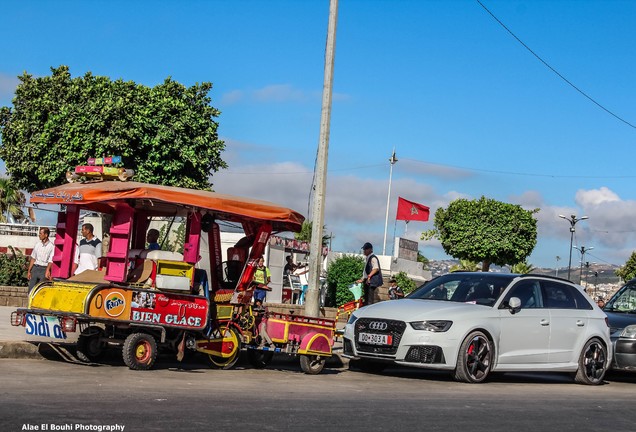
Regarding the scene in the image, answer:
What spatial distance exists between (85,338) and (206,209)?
92.2 inches

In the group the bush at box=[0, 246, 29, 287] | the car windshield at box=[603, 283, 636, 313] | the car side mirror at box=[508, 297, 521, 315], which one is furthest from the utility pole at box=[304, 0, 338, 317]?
the bush at box=[0, 246, 29, 287]

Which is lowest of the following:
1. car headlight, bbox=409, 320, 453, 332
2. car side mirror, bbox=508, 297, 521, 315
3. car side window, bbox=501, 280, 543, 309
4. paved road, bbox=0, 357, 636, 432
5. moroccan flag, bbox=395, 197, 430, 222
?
paved road, bbox=0, 357, 636, 432

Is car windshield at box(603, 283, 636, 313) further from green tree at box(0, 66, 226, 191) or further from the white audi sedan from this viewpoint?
green tree at box(0, 66, 226, 191)

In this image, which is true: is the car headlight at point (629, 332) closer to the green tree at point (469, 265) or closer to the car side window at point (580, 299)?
the car side window at point (580, 299)

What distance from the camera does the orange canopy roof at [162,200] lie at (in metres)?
11.2

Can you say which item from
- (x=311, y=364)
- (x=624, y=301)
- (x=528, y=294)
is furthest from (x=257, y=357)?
(x=624, y=301)

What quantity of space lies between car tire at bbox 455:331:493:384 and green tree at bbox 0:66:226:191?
2973cm

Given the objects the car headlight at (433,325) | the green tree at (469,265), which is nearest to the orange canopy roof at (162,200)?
the car headlight at (433,325)

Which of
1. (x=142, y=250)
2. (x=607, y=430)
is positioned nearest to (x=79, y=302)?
(x=142, y=250)

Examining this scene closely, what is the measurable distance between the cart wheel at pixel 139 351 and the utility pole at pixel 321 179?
Result: 472 cm

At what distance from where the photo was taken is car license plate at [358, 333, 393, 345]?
42.0 feet

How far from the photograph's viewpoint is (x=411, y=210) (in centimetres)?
5706

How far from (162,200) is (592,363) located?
7486 millimetres

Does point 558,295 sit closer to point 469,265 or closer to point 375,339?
point 375,339
